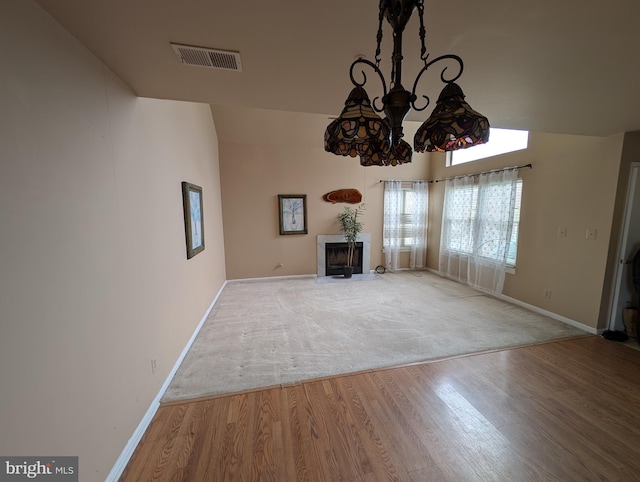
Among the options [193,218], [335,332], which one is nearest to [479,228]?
[335,332]

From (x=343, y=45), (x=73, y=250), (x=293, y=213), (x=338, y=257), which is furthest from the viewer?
(x=338, y=257)

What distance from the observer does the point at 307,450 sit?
1.55 m

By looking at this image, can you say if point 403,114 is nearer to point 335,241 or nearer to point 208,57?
point 208,57

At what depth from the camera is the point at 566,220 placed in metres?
3.22

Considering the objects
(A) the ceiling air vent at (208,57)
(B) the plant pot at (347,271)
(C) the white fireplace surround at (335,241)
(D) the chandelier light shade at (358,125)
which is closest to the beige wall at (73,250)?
(A) the ceiling air vent at (208,57)

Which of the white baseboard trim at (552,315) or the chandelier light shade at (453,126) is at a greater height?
the chandelier light shade at (453,126)

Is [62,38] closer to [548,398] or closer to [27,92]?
[27,92]

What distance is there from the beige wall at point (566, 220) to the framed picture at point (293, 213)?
3.57m

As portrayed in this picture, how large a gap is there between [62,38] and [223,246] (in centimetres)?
403

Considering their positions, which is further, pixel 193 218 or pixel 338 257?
pixel 338 257

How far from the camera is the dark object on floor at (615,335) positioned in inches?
111

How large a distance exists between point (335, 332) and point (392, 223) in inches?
134

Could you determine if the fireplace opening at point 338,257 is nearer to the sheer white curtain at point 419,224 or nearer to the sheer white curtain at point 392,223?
the sheer white curtain at point 392,223

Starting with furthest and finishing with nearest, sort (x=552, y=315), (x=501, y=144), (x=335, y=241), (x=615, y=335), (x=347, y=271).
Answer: (x=335, y=241) < (x=347, y=271) < (x=501, y=144) < (x=552, y=315) < (x=615, y=335)
